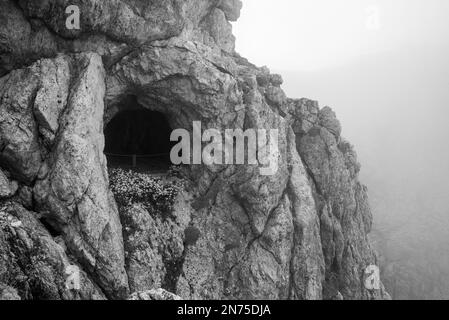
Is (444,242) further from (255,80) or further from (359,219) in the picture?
(255,80)

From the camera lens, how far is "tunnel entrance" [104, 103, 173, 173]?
31.1 metres

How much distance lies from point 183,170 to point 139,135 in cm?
988

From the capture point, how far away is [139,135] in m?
32.6

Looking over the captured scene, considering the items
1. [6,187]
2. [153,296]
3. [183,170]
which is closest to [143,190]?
[183,170]

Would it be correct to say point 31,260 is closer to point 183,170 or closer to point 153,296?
point 153,296

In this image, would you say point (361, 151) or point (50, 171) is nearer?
point (50, 171)

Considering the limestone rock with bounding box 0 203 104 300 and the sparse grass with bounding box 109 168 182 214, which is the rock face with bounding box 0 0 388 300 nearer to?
Result: the limestone rock with bounding box 0 203 104 300

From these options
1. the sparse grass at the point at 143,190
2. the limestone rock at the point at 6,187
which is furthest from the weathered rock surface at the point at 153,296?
the limestone rock at the point at 6,187

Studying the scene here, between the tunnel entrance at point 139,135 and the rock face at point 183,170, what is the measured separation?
23.8 feet

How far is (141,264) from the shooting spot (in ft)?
61.9

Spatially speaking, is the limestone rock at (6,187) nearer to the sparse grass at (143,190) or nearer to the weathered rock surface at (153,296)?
the sparse grass at (143,190)
